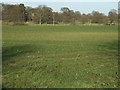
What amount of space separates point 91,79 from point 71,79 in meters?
0.68

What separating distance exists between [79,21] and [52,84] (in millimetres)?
123810

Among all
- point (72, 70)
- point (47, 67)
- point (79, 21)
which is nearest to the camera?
point (72, 70)

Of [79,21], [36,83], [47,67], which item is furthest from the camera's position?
[79,21]

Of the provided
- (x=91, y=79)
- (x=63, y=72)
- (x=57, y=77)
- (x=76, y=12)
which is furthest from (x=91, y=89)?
(x=76, y=12)

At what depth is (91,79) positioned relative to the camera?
24.8 feet

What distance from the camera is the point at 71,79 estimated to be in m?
7.53

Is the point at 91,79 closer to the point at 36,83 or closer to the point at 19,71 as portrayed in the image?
the point at 36,83

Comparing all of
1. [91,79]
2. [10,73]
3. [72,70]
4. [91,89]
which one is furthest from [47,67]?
[91,89]

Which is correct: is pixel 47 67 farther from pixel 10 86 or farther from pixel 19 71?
pixel 10 86

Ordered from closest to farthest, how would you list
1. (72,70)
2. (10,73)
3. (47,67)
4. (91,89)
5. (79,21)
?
(91,89) → (10,73) → (72,70) → (47,67) → (79,21)

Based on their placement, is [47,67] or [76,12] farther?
[76,12]

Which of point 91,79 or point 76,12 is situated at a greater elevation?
point 76,12

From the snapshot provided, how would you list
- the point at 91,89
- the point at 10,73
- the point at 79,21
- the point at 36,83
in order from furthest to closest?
the point at 79,21 < the point at 10,73 < the point at 36,83 < the point at 91,89

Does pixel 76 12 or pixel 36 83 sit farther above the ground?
Result: pixel 76 12
